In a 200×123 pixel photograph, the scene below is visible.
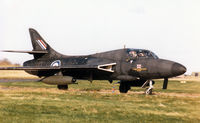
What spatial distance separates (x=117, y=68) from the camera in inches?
760

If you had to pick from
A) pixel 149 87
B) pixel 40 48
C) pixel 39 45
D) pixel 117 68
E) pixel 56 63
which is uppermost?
pixel 39 45

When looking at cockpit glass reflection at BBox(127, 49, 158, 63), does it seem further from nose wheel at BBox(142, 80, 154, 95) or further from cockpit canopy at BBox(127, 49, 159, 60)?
nose wheel at BBox(142, 80, 154, 95)

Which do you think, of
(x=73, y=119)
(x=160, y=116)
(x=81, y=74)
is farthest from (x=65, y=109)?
(x=81, y=74)


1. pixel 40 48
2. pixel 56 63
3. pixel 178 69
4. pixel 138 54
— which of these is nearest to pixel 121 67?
pixel 138 54

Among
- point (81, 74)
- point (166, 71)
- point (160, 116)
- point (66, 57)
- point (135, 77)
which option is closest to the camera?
point (160, 116)

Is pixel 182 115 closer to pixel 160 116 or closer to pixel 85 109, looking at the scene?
pixel 160 116

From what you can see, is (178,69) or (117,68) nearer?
(178,69)

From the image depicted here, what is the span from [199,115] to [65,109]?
4583 mm

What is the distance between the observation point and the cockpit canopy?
18391 mm

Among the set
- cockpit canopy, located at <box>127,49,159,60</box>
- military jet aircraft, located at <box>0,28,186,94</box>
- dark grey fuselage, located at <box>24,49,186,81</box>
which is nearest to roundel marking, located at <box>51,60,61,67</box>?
military jet aircraft, located at <box>0,28,186,94</box>

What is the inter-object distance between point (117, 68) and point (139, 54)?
6.08 feet

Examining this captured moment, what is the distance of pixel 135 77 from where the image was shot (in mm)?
18297

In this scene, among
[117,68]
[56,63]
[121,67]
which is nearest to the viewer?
[121,67]

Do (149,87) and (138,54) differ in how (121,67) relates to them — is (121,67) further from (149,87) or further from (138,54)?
(149,87)
